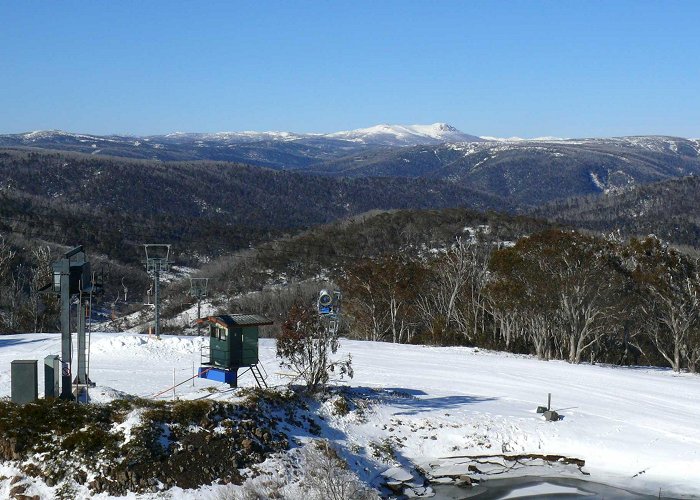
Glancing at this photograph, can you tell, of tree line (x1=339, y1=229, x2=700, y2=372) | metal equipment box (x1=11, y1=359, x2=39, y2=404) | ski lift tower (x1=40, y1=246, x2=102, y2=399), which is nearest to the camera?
metal equipment box (x1=11, y1=359, x2=39, y2=404)

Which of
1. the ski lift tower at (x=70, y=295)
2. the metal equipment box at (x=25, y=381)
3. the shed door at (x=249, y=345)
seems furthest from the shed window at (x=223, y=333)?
the metal equipment box at (x=25, y=381)

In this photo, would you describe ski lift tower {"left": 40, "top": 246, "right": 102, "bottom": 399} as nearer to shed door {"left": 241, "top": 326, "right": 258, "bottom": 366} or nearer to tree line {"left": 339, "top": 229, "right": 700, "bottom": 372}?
shed door {"left": 241, "top": 326, "right": 258, "bottom": 366}

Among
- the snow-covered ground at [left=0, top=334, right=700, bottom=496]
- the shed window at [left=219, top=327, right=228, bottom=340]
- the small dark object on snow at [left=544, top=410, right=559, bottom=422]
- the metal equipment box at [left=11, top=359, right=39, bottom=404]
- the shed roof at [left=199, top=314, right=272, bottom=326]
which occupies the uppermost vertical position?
the shed roof at [left=199, top=314, right=272, bottom=326]

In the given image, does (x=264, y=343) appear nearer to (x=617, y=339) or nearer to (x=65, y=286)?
(x=65, y=286)

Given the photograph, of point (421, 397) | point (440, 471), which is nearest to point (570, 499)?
point (440, 471)

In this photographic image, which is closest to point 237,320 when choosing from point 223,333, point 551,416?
point 223,333

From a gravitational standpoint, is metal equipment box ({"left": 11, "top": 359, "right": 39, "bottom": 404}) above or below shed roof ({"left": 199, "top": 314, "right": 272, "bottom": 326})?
below

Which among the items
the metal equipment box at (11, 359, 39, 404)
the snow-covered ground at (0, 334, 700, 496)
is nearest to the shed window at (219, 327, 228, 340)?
A: the snow-covered ground at (0, 334, 700, 496)

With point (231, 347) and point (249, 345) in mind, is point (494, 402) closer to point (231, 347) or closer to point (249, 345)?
point (249, 345)

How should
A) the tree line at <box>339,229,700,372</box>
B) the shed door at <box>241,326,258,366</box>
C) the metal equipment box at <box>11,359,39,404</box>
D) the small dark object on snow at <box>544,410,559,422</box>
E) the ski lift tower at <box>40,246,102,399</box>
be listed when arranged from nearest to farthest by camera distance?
the metal equipment box at <box>11,359,39,404</box> → the ski lift tower at <box>40,246,102,399</box> → the shed door at <box>241,326,258,366</box> → the small dark object on snow at <box>544,410,559,422</box> → the tree line at <box>339,229,700,372</box>
